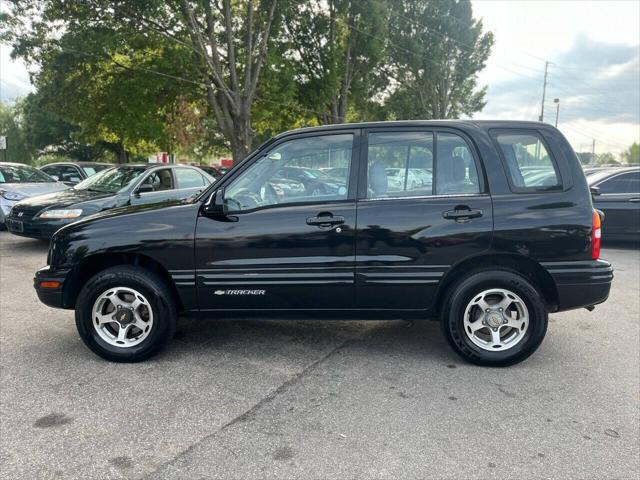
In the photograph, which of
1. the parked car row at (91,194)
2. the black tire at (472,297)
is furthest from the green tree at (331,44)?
the black tire at (472,297)

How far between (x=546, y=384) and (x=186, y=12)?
622 inches

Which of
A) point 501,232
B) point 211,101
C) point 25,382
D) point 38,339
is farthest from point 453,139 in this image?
point 211,101

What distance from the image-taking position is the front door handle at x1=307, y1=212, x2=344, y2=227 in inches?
141

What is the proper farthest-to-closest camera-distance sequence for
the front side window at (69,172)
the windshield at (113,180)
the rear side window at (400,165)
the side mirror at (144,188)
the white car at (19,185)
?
the front side window at (69,172) < the white car at (19,185) < the windshield at (113,180) < the side mirror at (144,188) < the rear side window at (400,165)

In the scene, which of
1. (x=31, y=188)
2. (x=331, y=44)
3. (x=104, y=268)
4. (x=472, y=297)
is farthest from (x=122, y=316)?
(x=331, y=44)

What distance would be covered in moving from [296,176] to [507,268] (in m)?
1.75

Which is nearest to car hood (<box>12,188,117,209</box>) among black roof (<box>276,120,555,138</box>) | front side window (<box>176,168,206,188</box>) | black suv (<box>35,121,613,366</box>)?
front side window (<box>176,168,206,188</box>)

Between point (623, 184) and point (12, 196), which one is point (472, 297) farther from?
point (12, 196)

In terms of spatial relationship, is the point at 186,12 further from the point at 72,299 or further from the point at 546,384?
the point at 546,384

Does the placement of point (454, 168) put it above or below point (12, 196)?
above

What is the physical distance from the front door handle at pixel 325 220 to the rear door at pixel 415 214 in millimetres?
159

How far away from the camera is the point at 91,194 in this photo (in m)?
8.30

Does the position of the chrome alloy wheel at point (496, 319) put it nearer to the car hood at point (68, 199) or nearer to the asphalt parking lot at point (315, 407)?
the asphalt parking lot at point (315, 407)

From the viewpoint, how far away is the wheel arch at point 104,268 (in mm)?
3803
